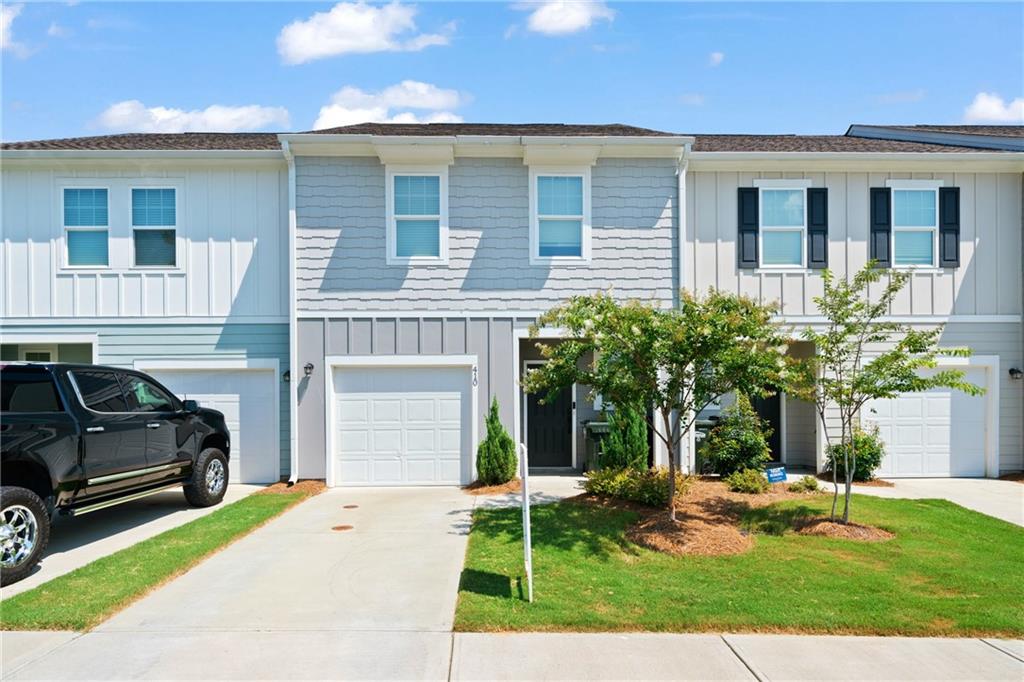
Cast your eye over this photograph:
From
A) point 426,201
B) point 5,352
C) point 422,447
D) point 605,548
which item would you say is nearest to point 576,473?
point 422,447

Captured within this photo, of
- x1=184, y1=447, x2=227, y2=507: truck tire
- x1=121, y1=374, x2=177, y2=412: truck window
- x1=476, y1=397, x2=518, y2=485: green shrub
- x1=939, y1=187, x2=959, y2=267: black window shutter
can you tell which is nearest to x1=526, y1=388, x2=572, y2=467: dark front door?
x1=476, y1=397, x2=518, y2=485: green shrub

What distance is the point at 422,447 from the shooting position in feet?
34.6

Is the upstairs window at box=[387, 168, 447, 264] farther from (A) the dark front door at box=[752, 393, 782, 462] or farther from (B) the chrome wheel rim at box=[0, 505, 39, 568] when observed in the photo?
(A) the dark front door at box=[752, 393, 782, 462]

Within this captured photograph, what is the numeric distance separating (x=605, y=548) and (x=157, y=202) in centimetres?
957

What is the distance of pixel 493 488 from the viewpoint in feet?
32.7

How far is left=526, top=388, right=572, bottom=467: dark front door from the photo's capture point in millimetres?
11742

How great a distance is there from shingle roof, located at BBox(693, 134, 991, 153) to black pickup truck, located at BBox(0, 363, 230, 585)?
393 inches

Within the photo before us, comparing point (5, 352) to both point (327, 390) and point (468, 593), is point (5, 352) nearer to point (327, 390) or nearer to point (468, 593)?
point (327, 390)

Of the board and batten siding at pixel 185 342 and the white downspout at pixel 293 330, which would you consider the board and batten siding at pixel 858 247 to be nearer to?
the white downspout at pixel 293 330

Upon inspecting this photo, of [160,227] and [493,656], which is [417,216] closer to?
[160,227]

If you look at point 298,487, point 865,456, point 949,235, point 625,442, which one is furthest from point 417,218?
point 949,235

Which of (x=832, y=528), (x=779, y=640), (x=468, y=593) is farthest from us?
(x=832, y=528)

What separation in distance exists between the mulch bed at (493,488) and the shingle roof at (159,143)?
6.88 m

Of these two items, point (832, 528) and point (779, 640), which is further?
point (832, 528)
